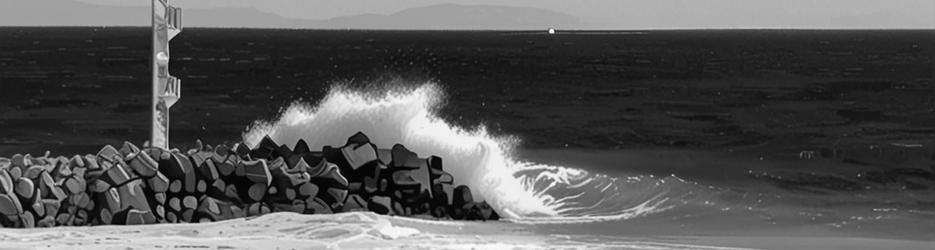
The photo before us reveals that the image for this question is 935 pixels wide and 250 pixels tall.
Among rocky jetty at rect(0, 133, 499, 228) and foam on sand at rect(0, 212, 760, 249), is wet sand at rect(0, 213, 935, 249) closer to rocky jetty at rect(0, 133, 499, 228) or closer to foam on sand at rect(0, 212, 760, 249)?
foam on sand at rect(0, 212, 760, 249)

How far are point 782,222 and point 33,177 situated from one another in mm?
7976

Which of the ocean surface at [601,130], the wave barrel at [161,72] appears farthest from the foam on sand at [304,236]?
the wave barrel at [161,72]

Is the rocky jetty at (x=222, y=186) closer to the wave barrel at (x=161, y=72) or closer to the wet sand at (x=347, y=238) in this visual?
the wet sand at (x=347, y=238)

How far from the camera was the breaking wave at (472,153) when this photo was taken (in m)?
18.8

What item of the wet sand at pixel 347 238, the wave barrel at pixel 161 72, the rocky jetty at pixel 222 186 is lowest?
the wet sand at pixel 347 238

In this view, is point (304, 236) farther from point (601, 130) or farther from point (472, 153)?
point (601, 130)

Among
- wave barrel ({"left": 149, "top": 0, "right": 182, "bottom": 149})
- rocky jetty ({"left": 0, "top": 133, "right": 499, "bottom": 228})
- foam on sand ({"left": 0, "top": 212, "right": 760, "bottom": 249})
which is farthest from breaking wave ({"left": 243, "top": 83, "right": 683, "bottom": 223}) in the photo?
wave barrel ({"left": 149, "top": 0, "right": 182, "bottom": 149})

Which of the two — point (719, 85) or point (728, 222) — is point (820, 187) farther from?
point (719, 85)

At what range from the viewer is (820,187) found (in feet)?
80.3

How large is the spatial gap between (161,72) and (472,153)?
3.73 metres

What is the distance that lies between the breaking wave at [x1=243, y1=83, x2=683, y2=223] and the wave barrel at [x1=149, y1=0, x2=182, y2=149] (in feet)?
9.41

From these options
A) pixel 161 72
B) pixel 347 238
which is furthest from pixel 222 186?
pixel 161 72

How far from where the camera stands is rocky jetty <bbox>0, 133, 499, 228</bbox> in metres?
15.3

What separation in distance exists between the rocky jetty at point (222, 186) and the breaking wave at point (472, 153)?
1.46 m
